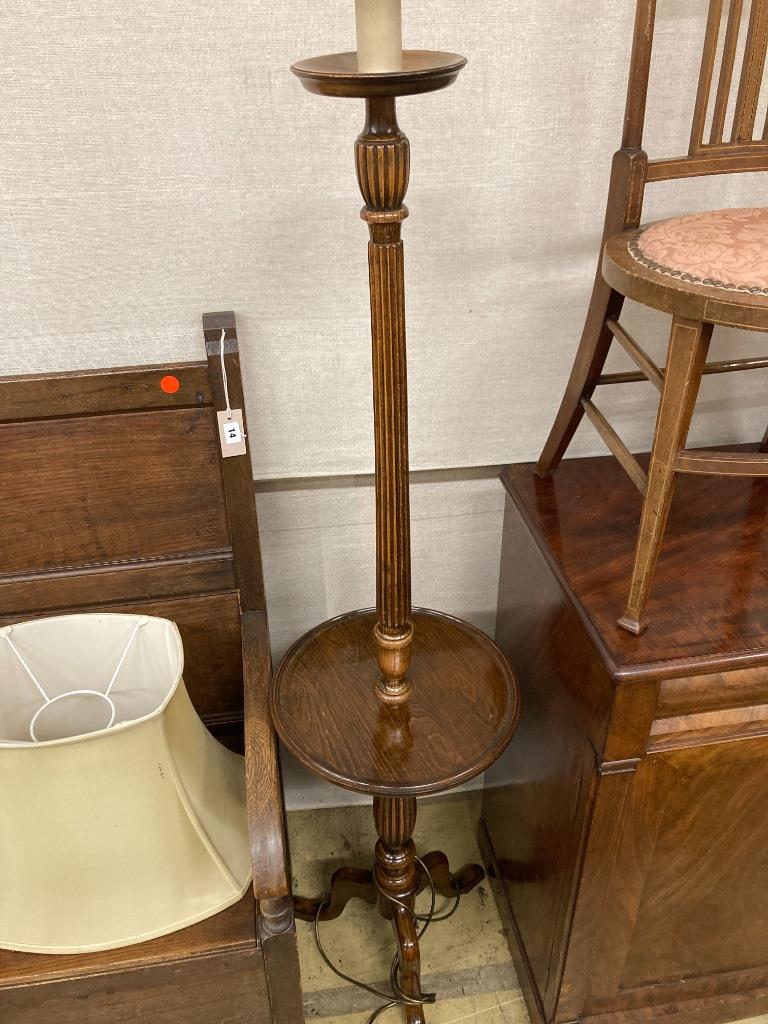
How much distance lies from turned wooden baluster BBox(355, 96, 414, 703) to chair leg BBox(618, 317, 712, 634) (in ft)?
0.81

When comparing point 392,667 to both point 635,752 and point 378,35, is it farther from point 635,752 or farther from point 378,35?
point 378,35

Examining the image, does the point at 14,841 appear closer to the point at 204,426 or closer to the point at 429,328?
the point at 204,426

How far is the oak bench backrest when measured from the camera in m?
1.03

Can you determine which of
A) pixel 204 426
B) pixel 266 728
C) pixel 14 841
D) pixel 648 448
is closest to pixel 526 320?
pixel 648 448

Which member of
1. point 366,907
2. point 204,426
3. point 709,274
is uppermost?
point 709,274

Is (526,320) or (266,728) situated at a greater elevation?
(526,320)

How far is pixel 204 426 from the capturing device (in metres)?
1.08

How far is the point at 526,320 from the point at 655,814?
64 cm

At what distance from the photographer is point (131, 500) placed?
1106mm

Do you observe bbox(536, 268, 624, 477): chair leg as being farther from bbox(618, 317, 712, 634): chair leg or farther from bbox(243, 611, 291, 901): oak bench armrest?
Result: bbox(243, 611, 291, 901): oak bench armrest

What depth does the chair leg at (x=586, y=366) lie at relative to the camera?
101 cm

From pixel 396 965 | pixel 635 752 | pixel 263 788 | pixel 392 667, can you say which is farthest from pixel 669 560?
pixel 396 965

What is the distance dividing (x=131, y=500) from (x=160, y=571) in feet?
0.35

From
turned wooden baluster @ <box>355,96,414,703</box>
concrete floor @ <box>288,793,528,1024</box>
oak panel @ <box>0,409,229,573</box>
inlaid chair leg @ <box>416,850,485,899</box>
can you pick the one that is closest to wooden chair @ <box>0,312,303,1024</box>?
oak panel @ <box>0,409,229,573</box>
